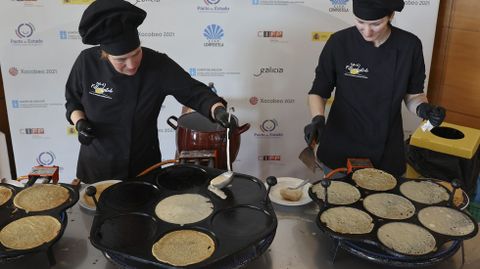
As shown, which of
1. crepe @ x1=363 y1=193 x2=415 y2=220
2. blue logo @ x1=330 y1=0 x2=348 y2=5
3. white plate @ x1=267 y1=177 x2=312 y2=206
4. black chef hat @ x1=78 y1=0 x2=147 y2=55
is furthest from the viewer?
blue logo @ x1=330 y1=0 x2=348 y2=5

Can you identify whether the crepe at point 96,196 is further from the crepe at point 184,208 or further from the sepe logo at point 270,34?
the sepe logo at point 270,34

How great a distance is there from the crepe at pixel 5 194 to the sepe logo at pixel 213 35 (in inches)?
79.6

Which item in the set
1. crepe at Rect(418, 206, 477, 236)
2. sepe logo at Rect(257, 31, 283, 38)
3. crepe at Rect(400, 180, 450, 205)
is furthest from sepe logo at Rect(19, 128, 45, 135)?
crepe at Rect(418, 206, 477, 236)

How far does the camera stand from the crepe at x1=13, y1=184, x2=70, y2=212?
1538 mm

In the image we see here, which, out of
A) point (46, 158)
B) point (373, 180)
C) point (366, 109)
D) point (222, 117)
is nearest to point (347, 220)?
point (373, 180)

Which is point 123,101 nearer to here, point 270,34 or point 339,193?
point 339,193

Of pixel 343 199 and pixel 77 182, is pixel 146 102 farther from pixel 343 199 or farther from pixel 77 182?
pixel 343 199

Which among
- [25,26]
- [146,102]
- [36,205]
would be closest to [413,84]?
[146,102]

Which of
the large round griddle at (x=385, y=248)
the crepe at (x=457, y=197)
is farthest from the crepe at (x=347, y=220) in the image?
the crepe at (x=457, y=197)

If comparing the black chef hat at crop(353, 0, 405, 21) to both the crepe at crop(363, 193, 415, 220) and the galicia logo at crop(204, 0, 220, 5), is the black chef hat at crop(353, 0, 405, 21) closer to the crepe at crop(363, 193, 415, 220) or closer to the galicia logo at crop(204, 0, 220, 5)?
the crepe at crop(363, 193, 415, 220)

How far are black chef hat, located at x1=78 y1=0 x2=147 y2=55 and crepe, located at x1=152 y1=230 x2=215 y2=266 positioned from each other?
76 cm

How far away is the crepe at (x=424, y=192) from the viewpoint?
162 cm

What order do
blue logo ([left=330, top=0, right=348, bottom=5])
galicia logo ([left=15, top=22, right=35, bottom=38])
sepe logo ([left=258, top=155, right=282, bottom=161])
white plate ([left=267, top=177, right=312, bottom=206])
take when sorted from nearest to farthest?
white plate ([left=267, top=177, right=312, bottom=206]), galicia logo ([left=15, top=22, right=35, bottom=38]), blue logo ([left=330, top=0, right=348, bottom=5]), sepe logo ([left=258, top=155, right=282, bottom=161])

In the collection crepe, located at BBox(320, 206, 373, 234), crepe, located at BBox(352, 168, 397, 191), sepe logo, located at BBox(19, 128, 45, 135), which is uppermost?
crepe, located at BBox(352, 168, 397, 191)
